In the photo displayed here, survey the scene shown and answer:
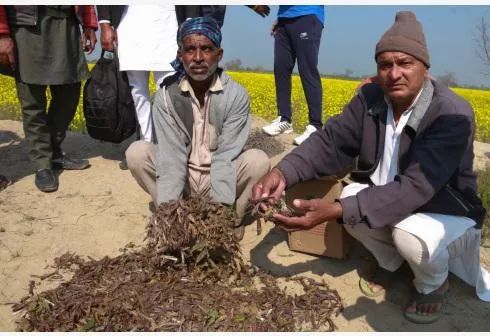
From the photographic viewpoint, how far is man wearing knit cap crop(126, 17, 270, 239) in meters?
3.27

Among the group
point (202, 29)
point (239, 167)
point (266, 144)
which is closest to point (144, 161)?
point (239, 167)

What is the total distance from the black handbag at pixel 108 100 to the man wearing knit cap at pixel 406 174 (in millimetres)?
2352

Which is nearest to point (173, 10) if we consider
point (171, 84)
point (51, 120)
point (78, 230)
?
point (171, 84)

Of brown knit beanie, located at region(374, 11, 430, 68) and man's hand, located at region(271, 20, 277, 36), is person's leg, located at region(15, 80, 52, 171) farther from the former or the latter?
brown knit beanie, located at region(374, 11, 430, 68)

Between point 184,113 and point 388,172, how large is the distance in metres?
1.52

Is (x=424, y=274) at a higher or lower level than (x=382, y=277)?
higher

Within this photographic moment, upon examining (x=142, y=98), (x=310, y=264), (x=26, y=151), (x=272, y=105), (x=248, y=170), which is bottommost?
(x=272, y=105)

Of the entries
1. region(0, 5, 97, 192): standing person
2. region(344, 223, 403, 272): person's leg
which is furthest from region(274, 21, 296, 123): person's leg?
region(344, 223, 403, 272): person's leg

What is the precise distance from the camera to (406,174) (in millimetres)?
2590

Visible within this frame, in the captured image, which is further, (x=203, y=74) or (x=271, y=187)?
(x=203, y=74)

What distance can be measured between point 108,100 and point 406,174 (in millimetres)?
3181

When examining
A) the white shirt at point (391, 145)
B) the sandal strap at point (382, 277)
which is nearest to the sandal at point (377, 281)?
the sandal strap at point (382, 277)

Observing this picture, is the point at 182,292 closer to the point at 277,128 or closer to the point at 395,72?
the point at 395,72

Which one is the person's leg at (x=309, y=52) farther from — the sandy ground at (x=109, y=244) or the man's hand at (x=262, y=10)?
the sandy ground at (x=109, y=244)
